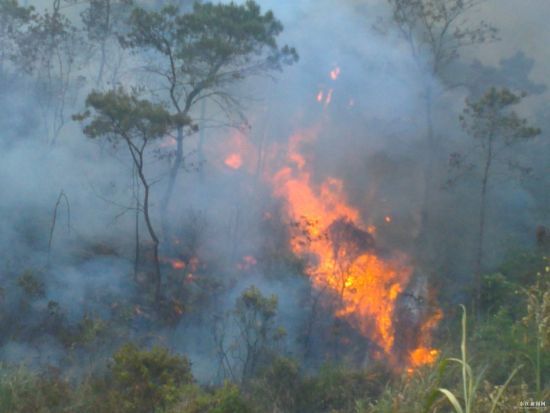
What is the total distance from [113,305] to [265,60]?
8260mm

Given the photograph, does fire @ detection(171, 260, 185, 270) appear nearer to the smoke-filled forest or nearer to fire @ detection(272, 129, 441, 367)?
the smoke-filled forest

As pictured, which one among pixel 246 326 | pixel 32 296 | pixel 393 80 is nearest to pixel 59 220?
pixel 32 296

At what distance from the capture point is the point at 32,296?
13.9 meters

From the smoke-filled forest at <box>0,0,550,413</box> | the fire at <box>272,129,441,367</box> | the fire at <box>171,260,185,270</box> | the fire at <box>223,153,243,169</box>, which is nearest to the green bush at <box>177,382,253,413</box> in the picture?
the smoke-filled forest at <box>0,0,550,413</box>

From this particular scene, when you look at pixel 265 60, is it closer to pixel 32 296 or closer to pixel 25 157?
pixel 25 157

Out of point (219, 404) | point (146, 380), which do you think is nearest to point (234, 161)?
point (146, 380)

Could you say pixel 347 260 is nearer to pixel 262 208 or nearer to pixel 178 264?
pixel 262 208

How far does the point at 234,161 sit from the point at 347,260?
257 inches

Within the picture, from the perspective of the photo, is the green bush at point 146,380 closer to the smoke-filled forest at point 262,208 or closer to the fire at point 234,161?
the smoke-filled forest at point 262,208

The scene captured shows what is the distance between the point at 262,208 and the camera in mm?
20250

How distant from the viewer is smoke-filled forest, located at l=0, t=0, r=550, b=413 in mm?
12055

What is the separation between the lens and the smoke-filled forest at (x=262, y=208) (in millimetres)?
12055

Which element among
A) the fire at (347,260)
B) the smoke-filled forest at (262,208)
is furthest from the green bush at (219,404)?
the fire at (347,260)

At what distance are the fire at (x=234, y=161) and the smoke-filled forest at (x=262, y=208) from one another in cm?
14
